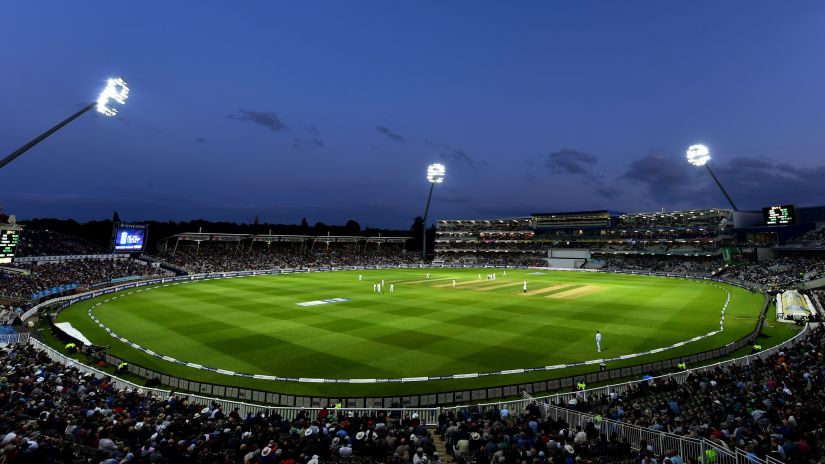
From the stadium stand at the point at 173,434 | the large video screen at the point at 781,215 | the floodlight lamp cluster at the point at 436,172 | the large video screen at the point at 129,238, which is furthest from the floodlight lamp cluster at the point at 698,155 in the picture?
the large video screen at the point at 129,238

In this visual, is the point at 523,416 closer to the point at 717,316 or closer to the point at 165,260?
the point at 717,316

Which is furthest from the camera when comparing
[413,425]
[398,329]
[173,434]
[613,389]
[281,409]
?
[398,329]

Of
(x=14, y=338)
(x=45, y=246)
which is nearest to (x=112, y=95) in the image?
(x=14, y=338)

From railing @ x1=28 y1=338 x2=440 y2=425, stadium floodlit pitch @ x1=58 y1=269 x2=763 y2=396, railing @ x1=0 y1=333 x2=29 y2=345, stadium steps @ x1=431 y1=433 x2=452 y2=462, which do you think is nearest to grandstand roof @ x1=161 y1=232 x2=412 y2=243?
stadium floodlit pitch @ x1=58 y1=269 x2=763 y2=396

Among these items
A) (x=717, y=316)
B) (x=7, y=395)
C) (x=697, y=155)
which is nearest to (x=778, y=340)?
(x=717, y=316)

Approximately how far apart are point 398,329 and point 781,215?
69518mm

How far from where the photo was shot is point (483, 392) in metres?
17.3

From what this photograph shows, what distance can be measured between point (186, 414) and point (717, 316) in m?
40.5

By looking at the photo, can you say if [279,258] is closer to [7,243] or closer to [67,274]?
[67,274]

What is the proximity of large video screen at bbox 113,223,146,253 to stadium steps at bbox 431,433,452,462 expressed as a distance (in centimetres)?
6752

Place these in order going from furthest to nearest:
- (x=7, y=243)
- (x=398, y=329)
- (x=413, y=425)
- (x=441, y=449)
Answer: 1. (x=7, y=243)
2. (x=398, y=329)
3. (x=413, y=425)
4. (x=441, y=449)

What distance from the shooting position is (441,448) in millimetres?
11727

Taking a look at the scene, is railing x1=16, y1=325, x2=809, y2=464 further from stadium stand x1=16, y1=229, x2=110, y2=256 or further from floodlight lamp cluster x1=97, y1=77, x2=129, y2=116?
stadium stand x1=16, y1=229, x2=110, y2=256

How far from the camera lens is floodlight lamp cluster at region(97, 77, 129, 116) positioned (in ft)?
92.4
